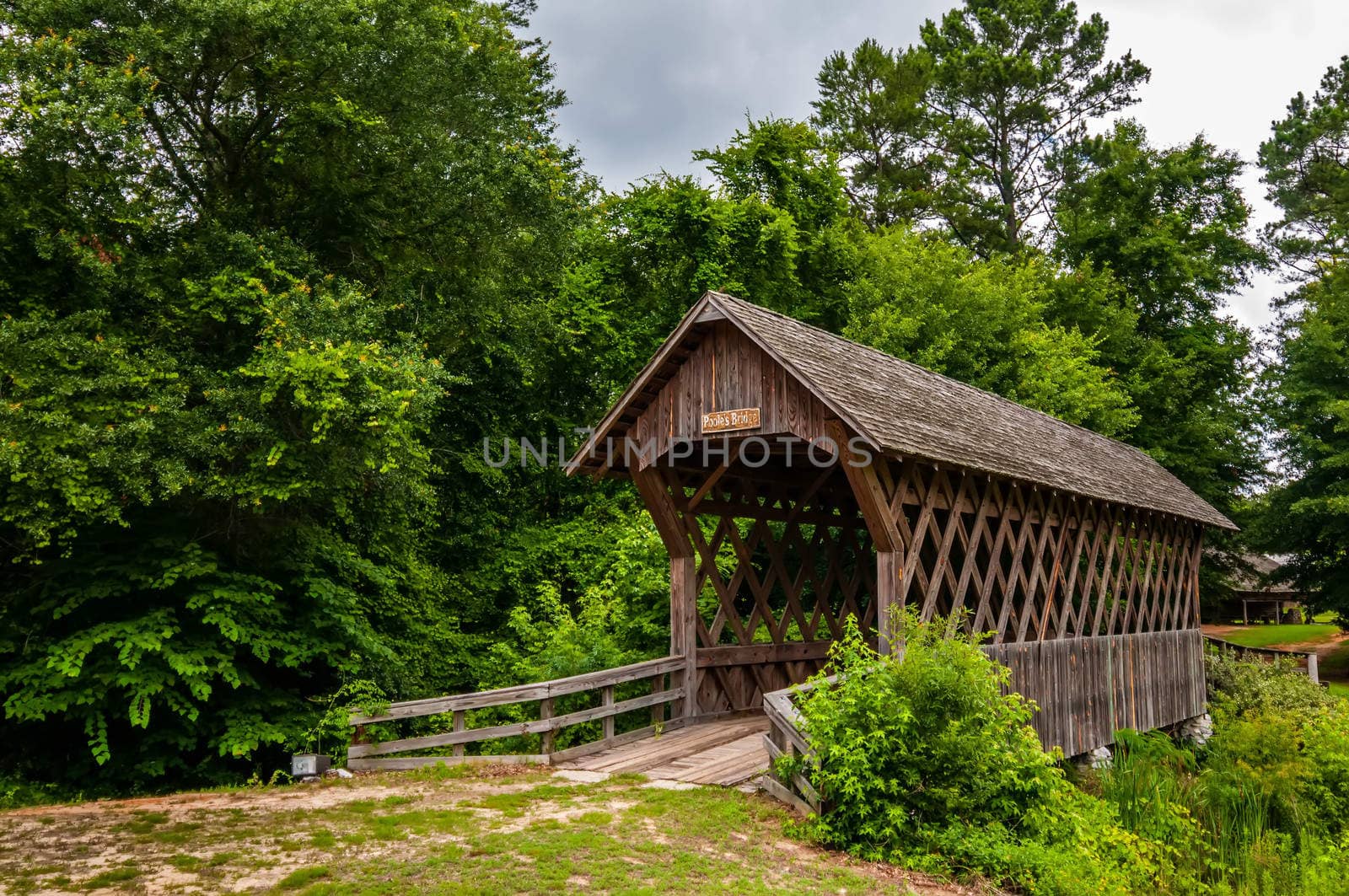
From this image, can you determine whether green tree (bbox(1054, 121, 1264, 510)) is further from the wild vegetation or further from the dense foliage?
the dense foliage

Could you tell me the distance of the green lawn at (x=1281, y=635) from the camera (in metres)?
34.3

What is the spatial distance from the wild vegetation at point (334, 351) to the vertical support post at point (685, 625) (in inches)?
59.5

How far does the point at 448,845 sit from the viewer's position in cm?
669

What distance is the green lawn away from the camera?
3431 cm

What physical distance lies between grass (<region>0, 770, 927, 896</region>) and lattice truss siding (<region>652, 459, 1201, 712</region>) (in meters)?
2.71

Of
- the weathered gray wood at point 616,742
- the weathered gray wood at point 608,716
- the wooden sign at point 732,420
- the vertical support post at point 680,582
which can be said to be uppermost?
the wooden sign at point 732,420

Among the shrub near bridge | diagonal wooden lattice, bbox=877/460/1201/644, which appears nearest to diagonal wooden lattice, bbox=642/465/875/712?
diagonal wooden lattice, bbox=877/460/1201/644

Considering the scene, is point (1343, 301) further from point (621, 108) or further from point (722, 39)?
point (621, 108)

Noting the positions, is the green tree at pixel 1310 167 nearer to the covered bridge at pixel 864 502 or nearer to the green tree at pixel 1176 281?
the green tree at pixel 1176 281

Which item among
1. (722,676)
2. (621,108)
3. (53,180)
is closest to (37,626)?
(53,180)

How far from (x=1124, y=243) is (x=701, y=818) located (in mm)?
28220

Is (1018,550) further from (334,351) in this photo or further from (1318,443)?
(1318,443)

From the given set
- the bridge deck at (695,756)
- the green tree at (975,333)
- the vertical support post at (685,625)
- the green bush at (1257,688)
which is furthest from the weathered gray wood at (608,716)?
the green tree at (975,333)

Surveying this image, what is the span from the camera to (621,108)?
25.5 m
